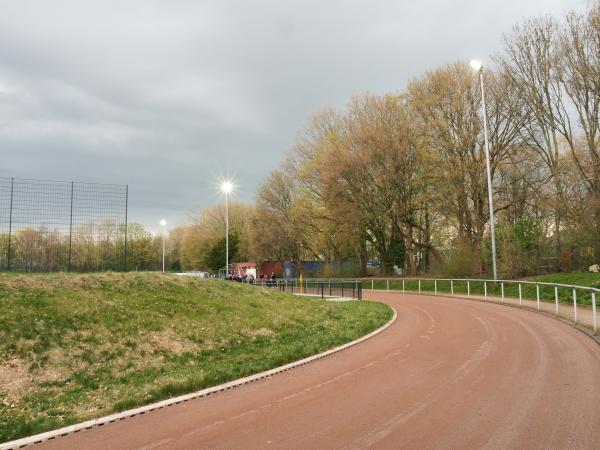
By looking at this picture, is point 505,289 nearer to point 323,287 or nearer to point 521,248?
point 521,248

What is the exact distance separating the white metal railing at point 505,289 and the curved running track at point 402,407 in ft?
16.2

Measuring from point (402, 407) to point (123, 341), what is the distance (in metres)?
6.03

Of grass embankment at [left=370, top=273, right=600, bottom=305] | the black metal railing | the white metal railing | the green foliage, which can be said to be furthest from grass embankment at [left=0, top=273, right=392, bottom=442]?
the green foliage

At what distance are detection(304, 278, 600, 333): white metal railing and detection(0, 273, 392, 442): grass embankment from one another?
243 inches

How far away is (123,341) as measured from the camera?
936cm

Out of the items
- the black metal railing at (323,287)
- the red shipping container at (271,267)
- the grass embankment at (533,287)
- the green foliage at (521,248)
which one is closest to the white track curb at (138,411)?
the grass embankment at (533,287)

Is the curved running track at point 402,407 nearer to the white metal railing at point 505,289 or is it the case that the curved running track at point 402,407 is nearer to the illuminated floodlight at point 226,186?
the white metal railing at point 505,289

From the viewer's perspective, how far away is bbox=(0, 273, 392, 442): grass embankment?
668 cm

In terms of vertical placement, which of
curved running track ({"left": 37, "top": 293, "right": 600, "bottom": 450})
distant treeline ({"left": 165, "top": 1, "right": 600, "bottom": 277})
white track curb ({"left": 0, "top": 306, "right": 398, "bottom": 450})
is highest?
distant treeline ({"left": 165, "top": 1, "right": 600, "bottom": 277})

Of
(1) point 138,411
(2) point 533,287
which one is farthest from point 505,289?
(1) point 138,411

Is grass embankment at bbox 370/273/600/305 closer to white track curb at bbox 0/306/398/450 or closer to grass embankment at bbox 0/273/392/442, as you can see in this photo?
grass embankment at bbox 0/273/392/442

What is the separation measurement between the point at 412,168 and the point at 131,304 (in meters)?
29.9

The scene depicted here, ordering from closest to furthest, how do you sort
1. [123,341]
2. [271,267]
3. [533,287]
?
1. [123,341]
2. [533,287]
3. [271,267]

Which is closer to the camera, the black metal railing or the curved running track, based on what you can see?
the curved running track
